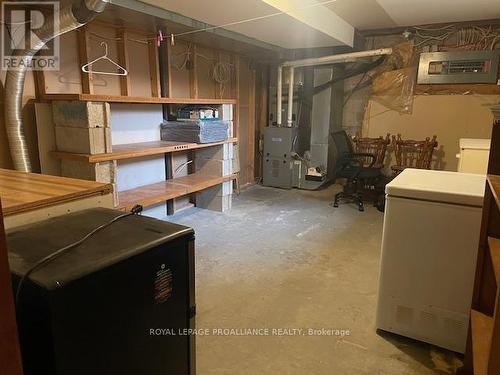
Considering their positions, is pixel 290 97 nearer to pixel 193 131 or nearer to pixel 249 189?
pixel 249 189

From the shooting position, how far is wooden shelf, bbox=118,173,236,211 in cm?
335

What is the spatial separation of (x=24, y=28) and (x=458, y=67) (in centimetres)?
492

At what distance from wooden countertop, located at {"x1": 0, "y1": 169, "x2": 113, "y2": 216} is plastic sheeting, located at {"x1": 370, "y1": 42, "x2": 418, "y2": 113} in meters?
4.87

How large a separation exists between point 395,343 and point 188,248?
59.6 inches

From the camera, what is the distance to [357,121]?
227 inches

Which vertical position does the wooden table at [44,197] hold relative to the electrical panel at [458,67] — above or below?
below

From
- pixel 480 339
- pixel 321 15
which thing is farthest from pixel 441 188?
pixel 321 15

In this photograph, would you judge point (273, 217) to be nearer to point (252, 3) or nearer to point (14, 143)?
point (252, 3)

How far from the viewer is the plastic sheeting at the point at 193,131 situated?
12.7 ft

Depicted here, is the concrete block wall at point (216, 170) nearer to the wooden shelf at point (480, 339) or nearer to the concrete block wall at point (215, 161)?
the concrete block wall at point (215, 161)

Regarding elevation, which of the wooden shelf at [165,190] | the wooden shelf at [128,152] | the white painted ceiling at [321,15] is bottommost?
the wooden shelf at [165,190]

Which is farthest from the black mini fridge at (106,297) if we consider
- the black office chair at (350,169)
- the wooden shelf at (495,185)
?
the black office chair at (350,169)

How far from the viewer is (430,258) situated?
1.94m

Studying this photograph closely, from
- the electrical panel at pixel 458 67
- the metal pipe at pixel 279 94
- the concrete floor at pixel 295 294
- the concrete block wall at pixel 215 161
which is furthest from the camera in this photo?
the metal pipe at pixel 279 94
